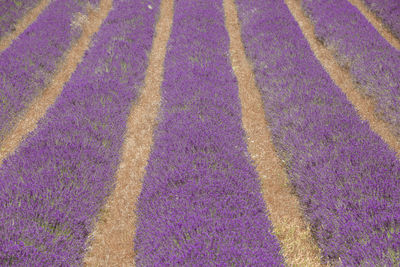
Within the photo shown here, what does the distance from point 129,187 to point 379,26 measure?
28.0 feet

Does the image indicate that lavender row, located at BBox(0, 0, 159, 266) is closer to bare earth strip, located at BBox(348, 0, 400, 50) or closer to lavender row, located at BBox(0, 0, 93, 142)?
lavender row, located at BBox(0, 0, 93, 142)

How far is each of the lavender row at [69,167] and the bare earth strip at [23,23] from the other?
110 inches

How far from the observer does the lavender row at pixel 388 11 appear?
8.29 m

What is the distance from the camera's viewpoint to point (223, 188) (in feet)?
11.3

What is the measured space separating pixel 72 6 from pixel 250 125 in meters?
6.97

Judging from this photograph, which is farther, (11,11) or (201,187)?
(11,11)

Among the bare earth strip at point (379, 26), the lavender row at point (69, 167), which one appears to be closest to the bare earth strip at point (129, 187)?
the lavender row at point (69, 167)

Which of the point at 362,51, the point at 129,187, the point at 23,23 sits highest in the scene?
the point at 23,23

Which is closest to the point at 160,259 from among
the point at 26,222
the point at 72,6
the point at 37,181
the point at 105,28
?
the point at 26,222

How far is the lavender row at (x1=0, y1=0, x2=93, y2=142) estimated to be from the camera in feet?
18.1

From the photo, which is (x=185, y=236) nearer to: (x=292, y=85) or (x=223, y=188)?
(x=223, y=188)

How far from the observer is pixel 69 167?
3801mm

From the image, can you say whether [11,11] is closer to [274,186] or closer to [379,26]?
[274,186]

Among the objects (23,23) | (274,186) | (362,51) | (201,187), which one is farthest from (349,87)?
(23,23)
